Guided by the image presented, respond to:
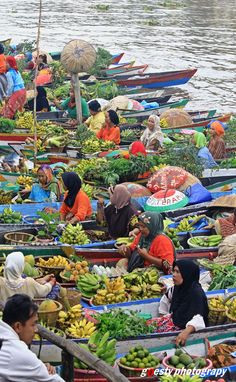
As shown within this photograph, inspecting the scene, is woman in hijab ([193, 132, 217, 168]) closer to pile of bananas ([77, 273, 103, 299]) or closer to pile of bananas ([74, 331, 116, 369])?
pile of bananas ([77, 273, 103, 299])

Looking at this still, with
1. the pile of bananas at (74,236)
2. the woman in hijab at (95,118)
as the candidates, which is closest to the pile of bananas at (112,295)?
the pile of bananas at (74,236)

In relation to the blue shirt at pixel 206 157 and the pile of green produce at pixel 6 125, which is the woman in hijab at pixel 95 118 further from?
the blue shirt at pixel 206 157

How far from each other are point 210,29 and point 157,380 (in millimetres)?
26669

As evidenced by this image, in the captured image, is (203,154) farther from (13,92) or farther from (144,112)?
(13,92)

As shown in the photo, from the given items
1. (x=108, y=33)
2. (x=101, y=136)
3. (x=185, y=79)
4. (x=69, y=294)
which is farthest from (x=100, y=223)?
(x=108, y=33)

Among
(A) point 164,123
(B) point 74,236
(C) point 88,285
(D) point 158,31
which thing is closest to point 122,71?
(A) point 164,123

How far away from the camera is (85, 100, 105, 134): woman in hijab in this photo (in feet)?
40.6

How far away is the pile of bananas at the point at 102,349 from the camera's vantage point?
5.55m

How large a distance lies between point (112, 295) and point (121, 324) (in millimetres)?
683

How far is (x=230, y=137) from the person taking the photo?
12.5 metres

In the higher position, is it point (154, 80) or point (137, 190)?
point (137, 190)

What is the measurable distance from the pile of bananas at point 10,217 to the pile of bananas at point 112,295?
2.13m

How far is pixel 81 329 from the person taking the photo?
6121 mm

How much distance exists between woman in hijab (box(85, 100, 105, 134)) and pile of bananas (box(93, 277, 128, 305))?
5.61 metres
